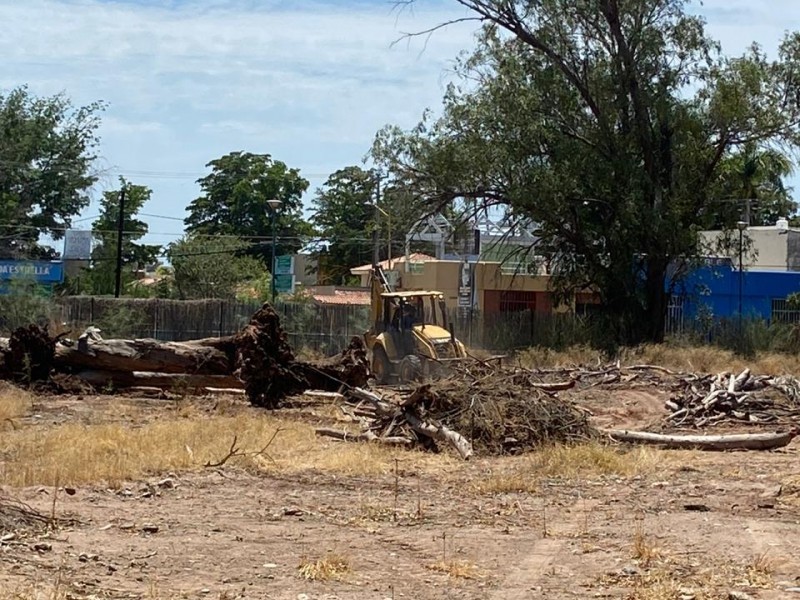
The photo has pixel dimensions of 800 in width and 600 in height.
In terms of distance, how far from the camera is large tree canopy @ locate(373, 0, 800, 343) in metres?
37.2

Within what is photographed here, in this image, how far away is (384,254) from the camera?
7481cm

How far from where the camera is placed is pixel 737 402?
20141 millimetres

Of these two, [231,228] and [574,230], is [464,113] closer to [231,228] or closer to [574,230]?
[574,230]

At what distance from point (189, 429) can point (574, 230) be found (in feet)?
78.8

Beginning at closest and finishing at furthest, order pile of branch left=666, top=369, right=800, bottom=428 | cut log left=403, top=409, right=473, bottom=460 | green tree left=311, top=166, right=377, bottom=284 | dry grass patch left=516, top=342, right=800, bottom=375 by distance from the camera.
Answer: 1. cut log left=403, top=409, right=473, bottom=460
2. pile of branch left=666, top=369, right=800, bottom=428
3. dry grass patch left=516, top=342, right=800, bottom=375
4. green tree left=311, top=166, right=377, bottom=284

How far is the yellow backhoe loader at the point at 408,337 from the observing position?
1008 inches

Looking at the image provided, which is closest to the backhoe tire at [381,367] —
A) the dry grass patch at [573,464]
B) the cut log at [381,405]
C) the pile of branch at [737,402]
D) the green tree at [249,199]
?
the cut log at [381,405]

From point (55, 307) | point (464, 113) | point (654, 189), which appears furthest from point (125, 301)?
point (654, 189)

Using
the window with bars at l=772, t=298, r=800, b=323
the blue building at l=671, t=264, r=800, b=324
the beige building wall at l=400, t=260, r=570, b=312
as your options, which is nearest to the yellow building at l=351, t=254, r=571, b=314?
the beige building wall at l=400, t=260, r=570, b=312

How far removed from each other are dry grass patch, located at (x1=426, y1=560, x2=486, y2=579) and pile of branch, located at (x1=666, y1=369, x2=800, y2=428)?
35.7ft

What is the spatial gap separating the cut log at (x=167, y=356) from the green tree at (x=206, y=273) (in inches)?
1264

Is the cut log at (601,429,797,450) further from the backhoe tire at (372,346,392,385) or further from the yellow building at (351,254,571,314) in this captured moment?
the yellow building at (351,254,571,314)

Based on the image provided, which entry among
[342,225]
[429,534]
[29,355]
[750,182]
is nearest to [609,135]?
[750,182]

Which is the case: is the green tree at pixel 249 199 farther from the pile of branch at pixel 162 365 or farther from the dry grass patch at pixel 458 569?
the dry grass patch at pixel 458 569
